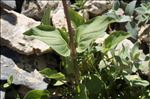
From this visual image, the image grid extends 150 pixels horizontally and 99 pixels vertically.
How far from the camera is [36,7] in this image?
3.27 metres

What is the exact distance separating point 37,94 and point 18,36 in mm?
586

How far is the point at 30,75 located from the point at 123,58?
2.41 ft

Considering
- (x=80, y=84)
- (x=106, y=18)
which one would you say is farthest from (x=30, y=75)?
(x=106, y=18)

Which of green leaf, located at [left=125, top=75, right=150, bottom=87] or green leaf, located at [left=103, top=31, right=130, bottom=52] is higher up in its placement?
green leaf, located at [left=103, top=31, right=130, bottom=52]

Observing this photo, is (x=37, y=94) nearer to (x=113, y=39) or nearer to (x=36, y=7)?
(x=113, y=39)

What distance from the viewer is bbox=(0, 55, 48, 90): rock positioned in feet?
9.51

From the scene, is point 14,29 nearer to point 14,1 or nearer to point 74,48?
point 14,1

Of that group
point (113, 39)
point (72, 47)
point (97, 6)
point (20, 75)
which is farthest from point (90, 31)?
point (97, 6)

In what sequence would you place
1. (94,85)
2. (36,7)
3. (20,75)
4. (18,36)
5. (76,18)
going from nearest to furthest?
(76,18)
(94,85)
(20,75)
(18,36)
(36,7)

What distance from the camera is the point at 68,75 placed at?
9.00ft

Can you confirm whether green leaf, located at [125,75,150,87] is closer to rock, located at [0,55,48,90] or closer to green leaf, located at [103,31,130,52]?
green leaf, located at [103,31,130,52]

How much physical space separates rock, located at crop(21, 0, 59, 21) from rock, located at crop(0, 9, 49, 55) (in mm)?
118

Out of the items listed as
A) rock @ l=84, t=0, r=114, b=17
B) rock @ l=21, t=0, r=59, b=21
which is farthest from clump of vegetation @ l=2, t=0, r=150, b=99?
rock @ l=21, t=0, r=59, b=21

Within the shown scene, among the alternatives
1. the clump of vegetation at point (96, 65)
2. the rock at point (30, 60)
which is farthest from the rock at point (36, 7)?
Answer: the clump of vegetation at point (96, 65)
